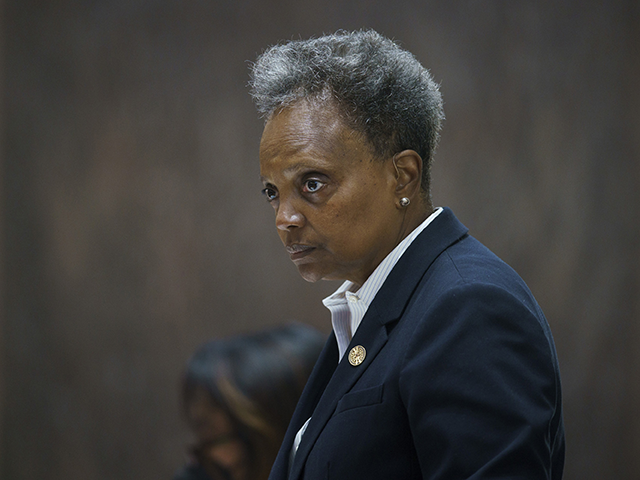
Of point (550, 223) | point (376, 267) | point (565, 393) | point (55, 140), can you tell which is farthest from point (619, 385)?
point (55, 140)

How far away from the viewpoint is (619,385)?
3529 millimetres

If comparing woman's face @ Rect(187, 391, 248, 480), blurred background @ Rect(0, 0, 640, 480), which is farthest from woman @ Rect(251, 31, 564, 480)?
blurred background @ Rect(0, 0, 640, 480)

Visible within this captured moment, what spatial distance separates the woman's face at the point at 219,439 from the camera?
267 cm

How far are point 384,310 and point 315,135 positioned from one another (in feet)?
1.10

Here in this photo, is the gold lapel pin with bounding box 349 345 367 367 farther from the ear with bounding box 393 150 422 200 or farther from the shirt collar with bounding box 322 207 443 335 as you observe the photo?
the ear with bounding box 393 150 422 200

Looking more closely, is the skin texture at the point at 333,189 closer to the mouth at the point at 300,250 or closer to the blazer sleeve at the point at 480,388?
the mouth at the point at 300,250

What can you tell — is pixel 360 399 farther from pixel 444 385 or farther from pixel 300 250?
pixel 300 250

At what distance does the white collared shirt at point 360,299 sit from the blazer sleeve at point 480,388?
10.3 inches

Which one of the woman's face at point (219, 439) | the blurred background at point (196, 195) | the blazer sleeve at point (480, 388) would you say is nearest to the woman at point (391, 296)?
the blazer sleeve at point (480, 388)

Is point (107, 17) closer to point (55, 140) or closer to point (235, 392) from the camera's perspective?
point (55, 140)

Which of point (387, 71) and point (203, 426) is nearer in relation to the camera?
point (387, 71)

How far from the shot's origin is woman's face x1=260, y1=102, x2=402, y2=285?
3.97 ft

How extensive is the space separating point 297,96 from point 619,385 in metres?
2.97

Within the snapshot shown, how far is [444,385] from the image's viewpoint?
37.3 inches
